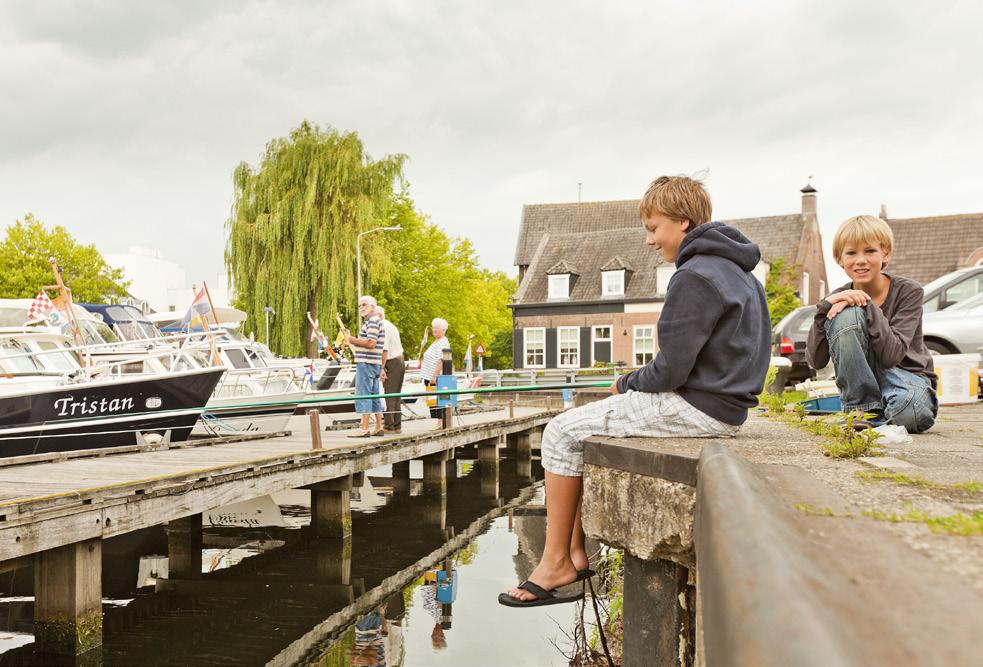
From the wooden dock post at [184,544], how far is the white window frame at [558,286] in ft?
101

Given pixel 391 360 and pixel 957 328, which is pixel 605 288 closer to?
pixel 391 360

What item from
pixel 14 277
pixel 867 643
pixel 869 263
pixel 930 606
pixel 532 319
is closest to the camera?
pixel 867 643

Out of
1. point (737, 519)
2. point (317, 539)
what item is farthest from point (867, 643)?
point (317, 539)

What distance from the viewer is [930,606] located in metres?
0.83

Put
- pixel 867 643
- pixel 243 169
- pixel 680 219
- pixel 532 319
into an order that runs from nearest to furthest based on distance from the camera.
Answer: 1. pixel 867 643
2. pixel 680 219
3. pixel 243 169
4. pixel 532 319

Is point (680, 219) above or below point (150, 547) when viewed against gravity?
above

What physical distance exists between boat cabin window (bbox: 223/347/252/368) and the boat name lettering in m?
6.59

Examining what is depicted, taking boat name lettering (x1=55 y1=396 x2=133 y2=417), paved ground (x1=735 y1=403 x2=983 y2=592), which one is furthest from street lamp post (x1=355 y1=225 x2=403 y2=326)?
paved ground (x1=735 y1=403 x2=983 y2=592)

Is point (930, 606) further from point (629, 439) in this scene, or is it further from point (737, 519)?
point (629, 439)

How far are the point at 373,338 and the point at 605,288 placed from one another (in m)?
29.4

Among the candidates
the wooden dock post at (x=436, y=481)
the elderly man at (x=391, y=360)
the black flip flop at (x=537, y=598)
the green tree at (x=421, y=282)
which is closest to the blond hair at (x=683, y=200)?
the black flip flop at (x=537, y=598)

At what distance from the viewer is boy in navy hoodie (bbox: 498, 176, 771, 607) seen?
296 centimetres

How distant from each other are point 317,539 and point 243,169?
21.2 meters

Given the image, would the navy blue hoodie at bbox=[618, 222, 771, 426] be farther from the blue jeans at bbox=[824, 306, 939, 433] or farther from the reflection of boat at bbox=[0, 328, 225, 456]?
the reflection of boat at bbox=[0, 328, 225, 456]
